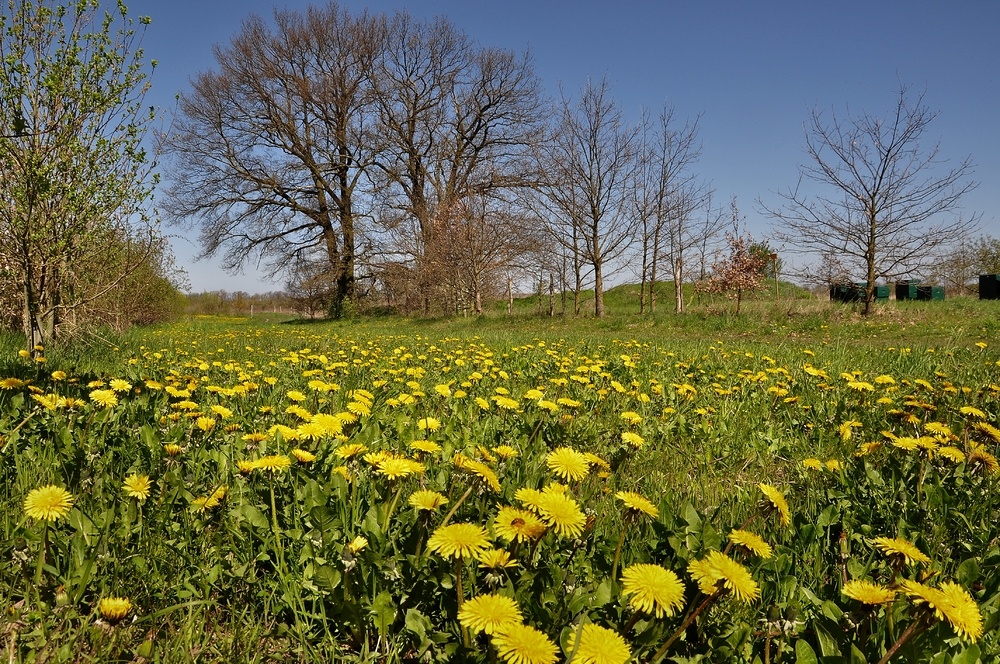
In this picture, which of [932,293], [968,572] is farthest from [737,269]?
[968,572]

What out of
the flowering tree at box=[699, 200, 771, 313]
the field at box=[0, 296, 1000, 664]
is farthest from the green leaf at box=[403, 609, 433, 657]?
the flowering tree at box=[699, 200, 771, 313]

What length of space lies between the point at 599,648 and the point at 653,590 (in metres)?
0.12

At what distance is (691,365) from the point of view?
4.31 m

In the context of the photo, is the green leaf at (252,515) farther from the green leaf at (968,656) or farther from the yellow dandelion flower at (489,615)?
the green leaf at (968,656)

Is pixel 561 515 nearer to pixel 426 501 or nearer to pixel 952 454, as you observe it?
pixel 426 501

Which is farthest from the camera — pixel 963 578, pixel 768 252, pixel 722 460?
pixel 768 252

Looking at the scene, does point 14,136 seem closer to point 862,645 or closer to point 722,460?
point 722,460

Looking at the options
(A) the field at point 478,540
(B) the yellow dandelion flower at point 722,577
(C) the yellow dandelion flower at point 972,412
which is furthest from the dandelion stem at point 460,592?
(C) the yellow dandelion flower at point 972,412

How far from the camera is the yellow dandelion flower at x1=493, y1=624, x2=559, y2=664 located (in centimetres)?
72

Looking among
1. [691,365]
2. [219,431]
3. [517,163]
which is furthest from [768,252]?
[219,431]

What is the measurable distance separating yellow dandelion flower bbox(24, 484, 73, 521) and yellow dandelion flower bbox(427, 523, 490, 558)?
28.9 inches

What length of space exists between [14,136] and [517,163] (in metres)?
20.1

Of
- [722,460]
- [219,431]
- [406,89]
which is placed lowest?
[722,460]

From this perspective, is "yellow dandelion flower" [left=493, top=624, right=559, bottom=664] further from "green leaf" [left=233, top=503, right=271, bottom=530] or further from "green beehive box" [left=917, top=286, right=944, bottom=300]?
"green beehive box" [left=917, top=286, right=944, bottom=300]
